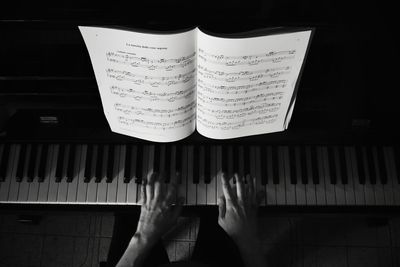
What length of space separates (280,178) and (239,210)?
0.24 meters

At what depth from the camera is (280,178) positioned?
152 centimetres

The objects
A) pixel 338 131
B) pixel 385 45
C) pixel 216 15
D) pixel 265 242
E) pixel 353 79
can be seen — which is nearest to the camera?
pixel 216 15

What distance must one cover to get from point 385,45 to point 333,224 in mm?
1317

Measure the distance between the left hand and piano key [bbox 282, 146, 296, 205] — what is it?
52 cm

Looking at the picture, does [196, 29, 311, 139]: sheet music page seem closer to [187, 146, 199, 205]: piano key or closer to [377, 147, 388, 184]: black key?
[187, 146, 199, 205]: piano key

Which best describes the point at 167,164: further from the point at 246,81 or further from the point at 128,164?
the point at 246,81

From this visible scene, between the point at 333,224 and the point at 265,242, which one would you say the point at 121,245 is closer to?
the point at 265,242

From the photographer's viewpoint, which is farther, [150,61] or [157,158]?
[157,158]

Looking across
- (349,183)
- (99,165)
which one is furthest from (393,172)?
(99,165)

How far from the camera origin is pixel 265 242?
2.11 metres

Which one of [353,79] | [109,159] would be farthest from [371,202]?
[109,159]

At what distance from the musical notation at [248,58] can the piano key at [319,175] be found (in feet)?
2.24

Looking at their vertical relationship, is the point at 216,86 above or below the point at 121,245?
above

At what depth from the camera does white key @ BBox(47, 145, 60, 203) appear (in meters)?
1.49
